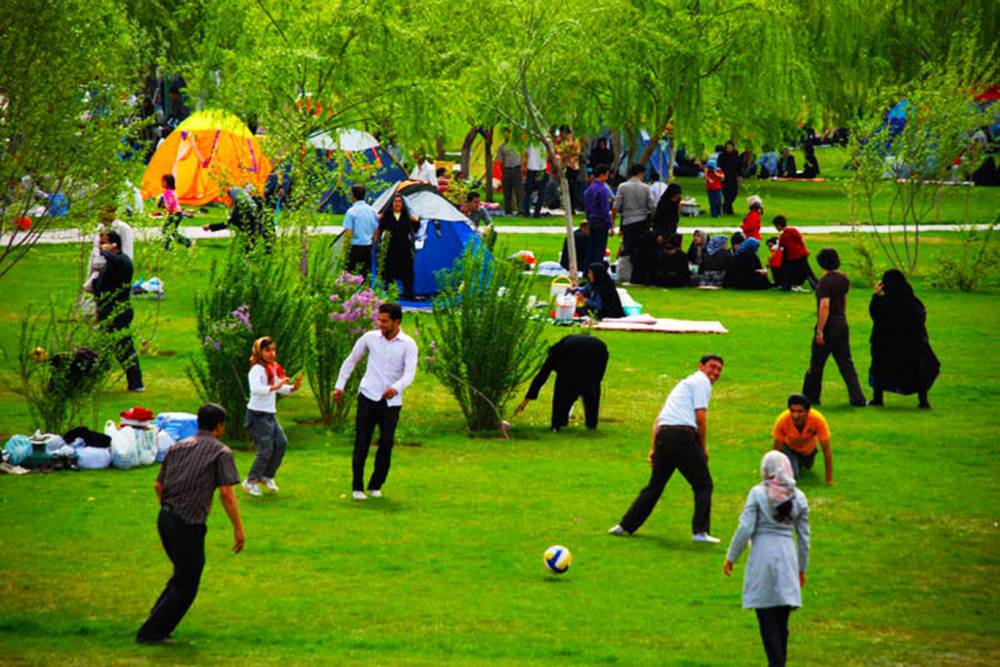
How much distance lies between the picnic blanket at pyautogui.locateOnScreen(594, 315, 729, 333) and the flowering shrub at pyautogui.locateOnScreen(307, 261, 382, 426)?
7899 mm

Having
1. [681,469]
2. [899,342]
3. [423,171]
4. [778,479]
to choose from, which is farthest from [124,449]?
[423,171]

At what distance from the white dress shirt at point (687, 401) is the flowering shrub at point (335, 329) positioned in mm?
5924

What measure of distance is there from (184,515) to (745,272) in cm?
2384

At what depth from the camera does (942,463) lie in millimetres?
19453

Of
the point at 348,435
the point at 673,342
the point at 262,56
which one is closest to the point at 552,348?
the point at 348,435

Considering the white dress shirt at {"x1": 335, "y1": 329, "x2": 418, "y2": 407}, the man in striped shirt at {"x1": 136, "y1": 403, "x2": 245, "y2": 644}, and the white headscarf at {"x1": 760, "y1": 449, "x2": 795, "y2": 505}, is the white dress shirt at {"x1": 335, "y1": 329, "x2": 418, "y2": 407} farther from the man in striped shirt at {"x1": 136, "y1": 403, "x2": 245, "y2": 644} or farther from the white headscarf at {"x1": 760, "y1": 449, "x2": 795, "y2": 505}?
the white headscarf at {"x1": 760, "y1": 449, "x2": 795, "y2": 505}

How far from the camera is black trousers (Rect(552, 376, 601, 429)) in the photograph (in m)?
20.5

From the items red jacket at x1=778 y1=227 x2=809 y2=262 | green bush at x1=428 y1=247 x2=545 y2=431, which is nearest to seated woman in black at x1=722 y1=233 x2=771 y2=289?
red jacket at x1=778 y1=227 x2=809 y2=262

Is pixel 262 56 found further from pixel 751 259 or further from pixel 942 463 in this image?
pixel 942 463

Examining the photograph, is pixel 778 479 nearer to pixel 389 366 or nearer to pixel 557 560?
pixel 557 560

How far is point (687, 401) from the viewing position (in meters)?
15.1

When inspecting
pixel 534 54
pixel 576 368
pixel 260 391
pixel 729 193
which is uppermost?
pixel 534 54

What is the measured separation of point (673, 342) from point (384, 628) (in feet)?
50.3

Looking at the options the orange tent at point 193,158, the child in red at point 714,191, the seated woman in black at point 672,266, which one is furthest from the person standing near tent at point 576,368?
the child in red at point 714,191
